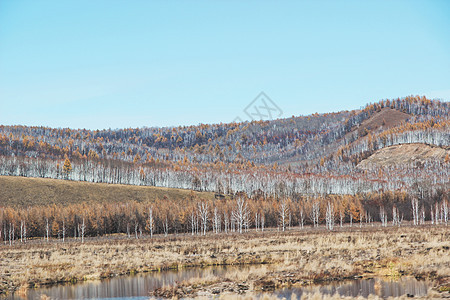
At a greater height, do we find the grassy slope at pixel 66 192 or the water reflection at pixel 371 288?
the grassy slope at pixel 66 192

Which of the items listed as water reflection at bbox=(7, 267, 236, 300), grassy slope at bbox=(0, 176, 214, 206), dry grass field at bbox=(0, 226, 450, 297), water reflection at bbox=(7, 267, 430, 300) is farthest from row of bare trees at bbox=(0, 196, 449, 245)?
water reflection at bbox=(7, 267, 430, 300)

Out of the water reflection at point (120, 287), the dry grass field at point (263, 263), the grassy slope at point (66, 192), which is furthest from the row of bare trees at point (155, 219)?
the water reflection at point (120, 287)

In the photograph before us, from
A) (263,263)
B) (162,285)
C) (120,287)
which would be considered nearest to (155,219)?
(263,263)

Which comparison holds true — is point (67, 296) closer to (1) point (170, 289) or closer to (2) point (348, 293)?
(1) point (170, 289)

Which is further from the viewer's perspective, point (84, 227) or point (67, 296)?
point (84, 227)

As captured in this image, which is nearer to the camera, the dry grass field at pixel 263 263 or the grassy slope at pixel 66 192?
the dry grass field at pixel 263 263

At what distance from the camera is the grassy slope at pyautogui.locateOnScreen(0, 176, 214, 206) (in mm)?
138250

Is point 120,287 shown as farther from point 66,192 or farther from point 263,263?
point 66,192

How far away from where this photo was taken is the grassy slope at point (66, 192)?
13825 cm

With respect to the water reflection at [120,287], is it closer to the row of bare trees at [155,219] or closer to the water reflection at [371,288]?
the water reflection at [371,288]

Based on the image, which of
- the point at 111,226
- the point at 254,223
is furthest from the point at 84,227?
the point at 254,223

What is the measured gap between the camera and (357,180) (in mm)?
199625

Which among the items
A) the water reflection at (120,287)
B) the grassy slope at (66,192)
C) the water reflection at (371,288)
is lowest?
the water reflection at (120,287)

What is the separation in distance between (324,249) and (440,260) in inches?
640
